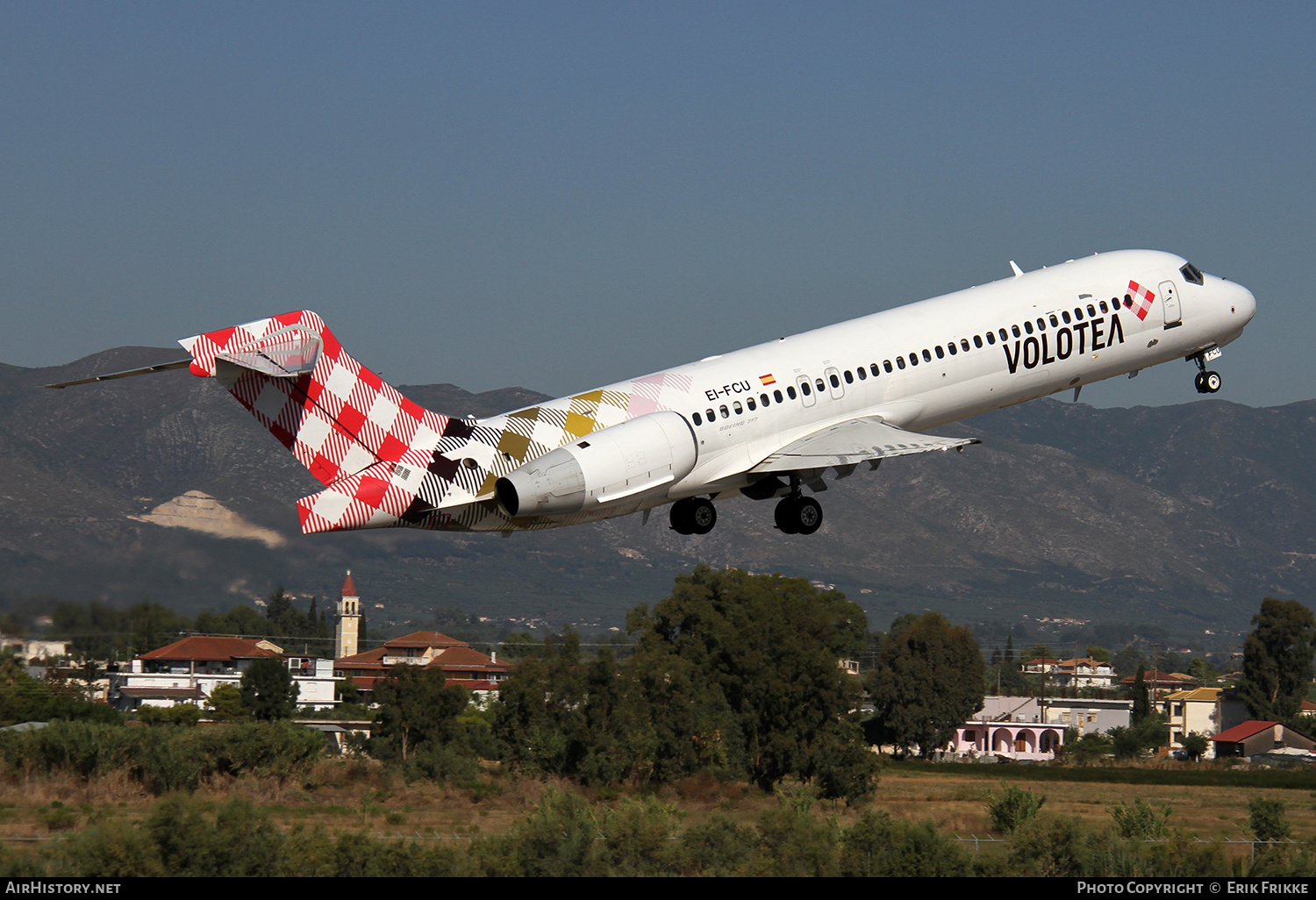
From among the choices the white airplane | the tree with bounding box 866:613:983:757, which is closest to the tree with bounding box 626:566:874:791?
the tree with bounding box 866:613:983:757

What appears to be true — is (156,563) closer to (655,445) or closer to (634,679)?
(655,445)

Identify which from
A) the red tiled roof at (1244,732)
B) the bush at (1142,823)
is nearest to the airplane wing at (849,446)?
the bush at (1142,823)

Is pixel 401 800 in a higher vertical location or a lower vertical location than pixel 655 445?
lower

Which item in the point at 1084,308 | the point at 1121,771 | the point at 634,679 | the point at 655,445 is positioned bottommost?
the point at 1121,771

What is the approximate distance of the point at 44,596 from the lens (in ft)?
92.4

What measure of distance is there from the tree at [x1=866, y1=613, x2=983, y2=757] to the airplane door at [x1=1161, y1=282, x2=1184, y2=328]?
8823 cm

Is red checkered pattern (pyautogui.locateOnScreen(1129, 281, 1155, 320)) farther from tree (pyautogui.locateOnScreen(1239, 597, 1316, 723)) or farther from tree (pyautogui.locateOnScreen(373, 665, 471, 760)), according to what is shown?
tree (pyautogui.locateOnScreen(1239, 597, 1316, 723))

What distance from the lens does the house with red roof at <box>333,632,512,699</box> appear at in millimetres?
121562

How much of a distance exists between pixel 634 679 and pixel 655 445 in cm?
4930

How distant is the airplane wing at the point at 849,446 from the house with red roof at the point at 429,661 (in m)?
87.4

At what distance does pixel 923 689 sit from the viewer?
12638 cm

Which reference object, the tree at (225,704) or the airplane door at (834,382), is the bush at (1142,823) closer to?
the airplane door at (834,382)
